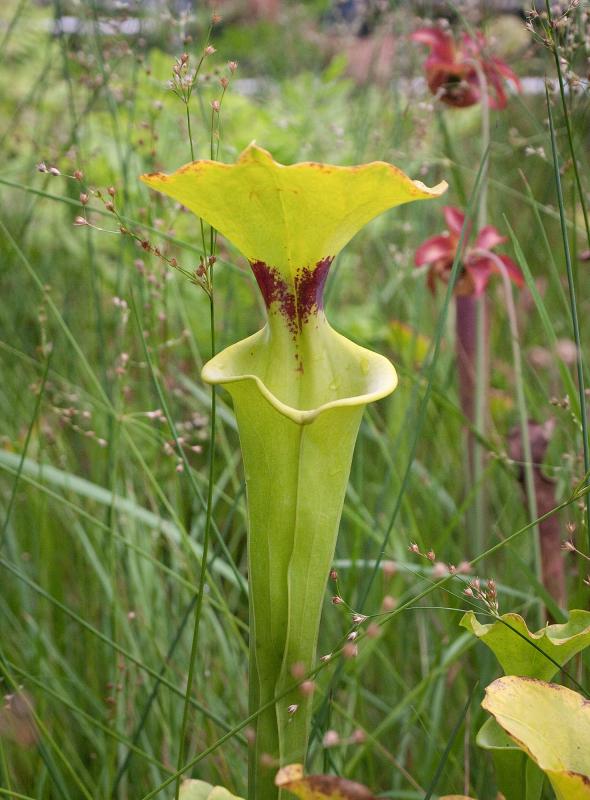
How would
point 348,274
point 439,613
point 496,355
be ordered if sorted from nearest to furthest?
point 439,613 → point 496,355 → point 348,274

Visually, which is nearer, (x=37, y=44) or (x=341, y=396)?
(x=341, y=396)

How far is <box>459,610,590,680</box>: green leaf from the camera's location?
2.01ft

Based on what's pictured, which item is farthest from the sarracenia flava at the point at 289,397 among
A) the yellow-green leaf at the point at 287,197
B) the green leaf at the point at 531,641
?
the green leaf at the point at 531,641

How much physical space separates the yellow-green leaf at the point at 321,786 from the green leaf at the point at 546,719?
125 mm

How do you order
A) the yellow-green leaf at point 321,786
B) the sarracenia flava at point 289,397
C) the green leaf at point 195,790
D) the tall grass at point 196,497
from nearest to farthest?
1. the yellow-green leaf at point 321,786
2. the sarracenia flava at point 289,397
3. the green leaf at point 195,790
4. the tall grass at point 196,497

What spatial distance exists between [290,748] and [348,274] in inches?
68.3

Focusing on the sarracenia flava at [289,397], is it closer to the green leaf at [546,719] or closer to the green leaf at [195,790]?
the green leaf at [195,790]

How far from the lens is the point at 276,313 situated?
660 millimetres

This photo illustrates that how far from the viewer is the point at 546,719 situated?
58cm

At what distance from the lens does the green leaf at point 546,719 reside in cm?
55

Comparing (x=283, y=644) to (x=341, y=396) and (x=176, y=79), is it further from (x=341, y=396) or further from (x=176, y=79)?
(x=176, y=79)

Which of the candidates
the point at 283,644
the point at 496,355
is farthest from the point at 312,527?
the point at 496,355

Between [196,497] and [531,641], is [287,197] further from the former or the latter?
[196,497]

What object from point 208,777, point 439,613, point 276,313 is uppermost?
point 276,313
